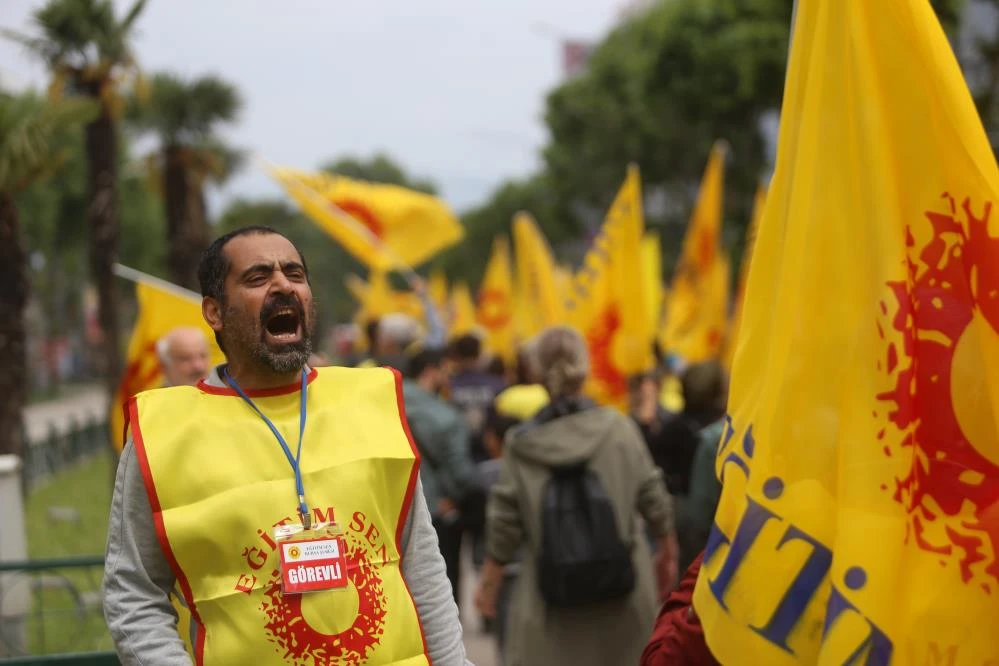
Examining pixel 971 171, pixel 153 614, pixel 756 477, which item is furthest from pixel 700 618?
pixel 153 614

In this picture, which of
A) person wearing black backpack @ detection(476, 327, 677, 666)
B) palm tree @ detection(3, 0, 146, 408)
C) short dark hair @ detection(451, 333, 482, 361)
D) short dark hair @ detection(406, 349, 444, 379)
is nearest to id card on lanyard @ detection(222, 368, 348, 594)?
person wearing black backpack @ detection(476, 327, 677, 666)

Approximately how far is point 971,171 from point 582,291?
8.63 meters

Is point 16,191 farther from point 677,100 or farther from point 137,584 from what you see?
point 677,100

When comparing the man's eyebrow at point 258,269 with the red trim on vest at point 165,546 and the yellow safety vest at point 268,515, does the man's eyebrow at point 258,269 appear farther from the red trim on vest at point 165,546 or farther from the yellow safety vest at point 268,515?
the red trim on vest at point 165,546

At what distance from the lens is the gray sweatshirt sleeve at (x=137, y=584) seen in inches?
111

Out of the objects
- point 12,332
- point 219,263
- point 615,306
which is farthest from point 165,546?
point 12,332

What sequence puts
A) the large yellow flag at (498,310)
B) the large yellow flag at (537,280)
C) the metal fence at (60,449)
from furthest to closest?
the large yellow flag at (498,310)
the metal fence at (60,449)
the large yellow flag at (537,280)

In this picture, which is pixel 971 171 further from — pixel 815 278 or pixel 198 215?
pixel 198 215

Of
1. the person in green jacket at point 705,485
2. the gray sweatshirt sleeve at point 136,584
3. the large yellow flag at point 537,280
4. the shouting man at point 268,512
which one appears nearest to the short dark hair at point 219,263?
the shouting man at point 268,512

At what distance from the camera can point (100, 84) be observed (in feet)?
53.3

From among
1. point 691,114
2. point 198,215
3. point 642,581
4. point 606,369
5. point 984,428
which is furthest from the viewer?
point 691,114

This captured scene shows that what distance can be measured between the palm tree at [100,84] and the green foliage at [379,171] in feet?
266

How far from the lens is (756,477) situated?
7.85ft

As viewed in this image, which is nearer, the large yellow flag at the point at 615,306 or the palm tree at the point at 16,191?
the large yellow flag at the point at 615,306
